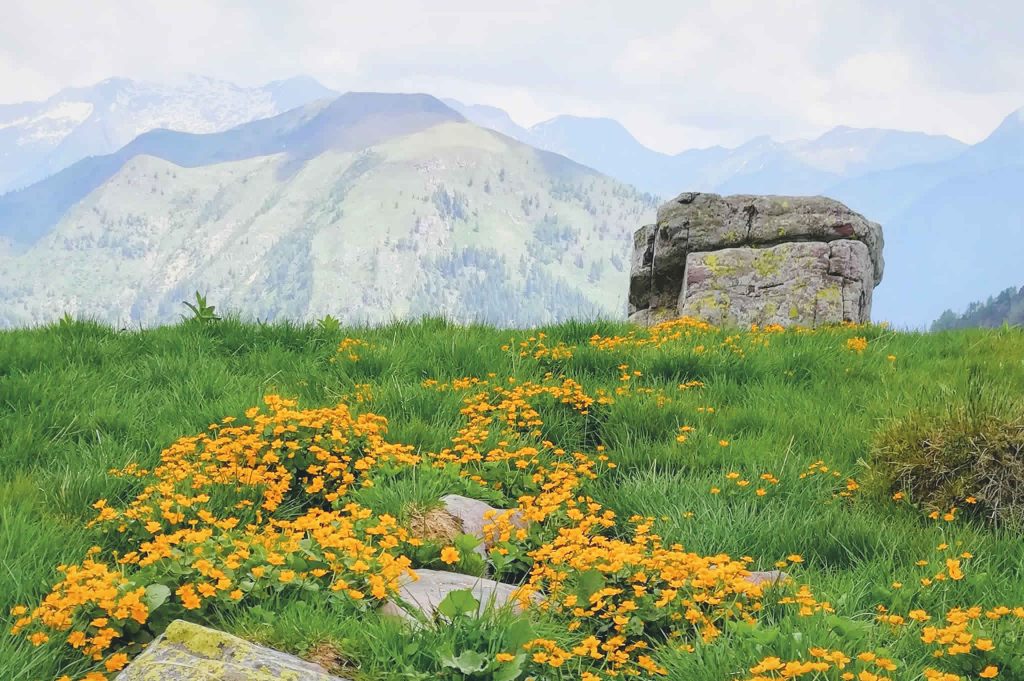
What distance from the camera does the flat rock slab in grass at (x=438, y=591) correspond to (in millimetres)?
3803

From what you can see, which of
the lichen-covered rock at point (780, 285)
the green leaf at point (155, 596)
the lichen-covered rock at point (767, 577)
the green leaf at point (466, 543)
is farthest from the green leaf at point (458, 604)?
the lichen-covered rock at point (780, 285)

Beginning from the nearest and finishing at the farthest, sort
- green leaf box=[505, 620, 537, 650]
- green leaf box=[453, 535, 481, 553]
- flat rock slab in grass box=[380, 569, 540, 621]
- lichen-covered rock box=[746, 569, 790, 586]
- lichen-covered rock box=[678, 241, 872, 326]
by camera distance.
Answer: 1. green leaf box=[505, 620, 537, 650]
2. flat rock slab in grass box=[380, 569, 540, 621]
3. lichen-covered rock box=[746, 569, 790, 586]
4. green leaf box=[453, 535, 481, 553]
5. lichen-covered rock box=[678, 241, 872, 326]

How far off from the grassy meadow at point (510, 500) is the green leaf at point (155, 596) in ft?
0.05

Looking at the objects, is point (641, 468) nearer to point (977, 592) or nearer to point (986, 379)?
point (977, 592)

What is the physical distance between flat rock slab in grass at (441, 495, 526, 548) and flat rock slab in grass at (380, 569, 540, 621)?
0.55 meters

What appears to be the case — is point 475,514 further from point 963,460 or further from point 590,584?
point 963,460

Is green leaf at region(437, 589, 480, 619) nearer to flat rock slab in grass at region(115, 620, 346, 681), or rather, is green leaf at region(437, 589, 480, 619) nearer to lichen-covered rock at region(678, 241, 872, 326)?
flat rock slab in grass at region(115, 620, 346, 681)

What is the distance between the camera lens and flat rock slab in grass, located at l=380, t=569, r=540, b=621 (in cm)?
380

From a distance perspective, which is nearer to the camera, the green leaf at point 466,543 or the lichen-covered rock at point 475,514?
the green leaf at point 466,543

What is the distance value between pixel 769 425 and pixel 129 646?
5559 millimetres

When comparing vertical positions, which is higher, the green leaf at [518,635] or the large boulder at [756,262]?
the large boulder at [756,262]

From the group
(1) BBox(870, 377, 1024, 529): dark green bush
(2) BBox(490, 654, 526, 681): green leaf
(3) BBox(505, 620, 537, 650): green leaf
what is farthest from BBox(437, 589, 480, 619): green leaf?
(1) BBox(870, 377, 1024, 529): dark green bush

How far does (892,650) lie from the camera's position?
11.7ft

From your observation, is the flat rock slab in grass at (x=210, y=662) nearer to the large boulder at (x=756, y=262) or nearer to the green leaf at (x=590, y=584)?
the green leaf at (x=590, y=584)
